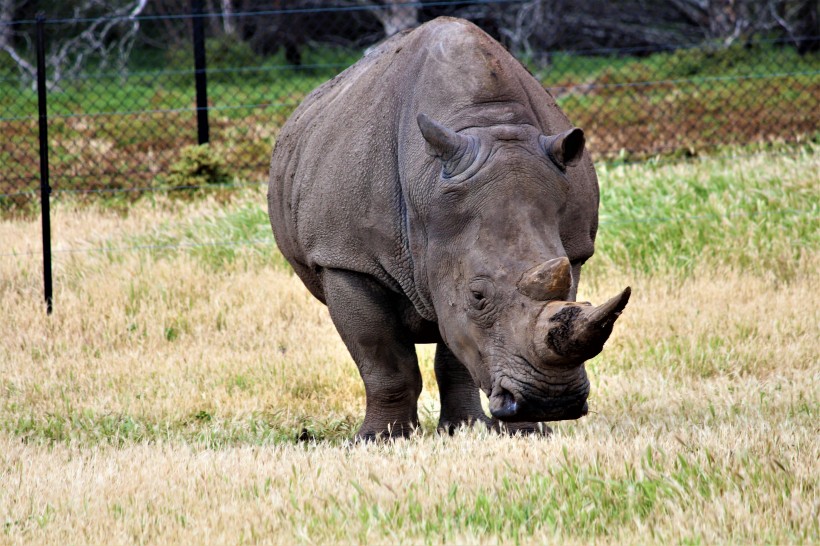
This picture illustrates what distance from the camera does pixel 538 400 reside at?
460 centimetres

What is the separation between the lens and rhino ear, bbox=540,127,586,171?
4.83 meters

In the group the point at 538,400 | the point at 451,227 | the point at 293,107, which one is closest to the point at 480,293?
the point at 451,227

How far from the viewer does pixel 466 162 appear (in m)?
4.89

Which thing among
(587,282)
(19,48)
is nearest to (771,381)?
(587,282)

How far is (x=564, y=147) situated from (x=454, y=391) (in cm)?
201

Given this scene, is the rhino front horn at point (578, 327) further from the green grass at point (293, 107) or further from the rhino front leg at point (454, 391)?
the green grass at point (293, 107)

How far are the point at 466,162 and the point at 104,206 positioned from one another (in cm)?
804

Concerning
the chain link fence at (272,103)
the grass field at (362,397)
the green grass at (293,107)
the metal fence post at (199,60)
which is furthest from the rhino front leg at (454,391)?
the green grass at (293,107)

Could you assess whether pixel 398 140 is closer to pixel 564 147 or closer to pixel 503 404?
pixel 564 147

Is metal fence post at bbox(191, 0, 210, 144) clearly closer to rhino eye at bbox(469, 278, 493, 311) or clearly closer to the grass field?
the grass field

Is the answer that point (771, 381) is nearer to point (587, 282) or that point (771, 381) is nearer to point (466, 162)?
point (587, 282)

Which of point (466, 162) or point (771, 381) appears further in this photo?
point (771, 381)

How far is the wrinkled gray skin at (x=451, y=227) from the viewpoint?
15.1 ft

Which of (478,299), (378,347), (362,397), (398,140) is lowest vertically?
(362,397)
